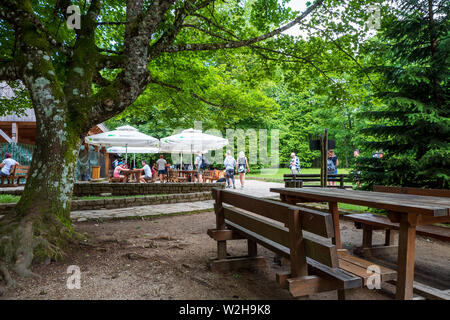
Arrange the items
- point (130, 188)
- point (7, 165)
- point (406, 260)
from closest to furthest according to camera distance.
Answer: point (406, 260)
point (130, 188)
point (7, 165)

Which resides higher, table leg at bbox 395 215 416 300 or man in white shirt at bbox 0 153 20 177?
man in white shirt at bbox 0 153 20 177

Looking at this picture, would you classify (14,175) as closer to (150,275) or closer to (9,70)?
(9,70)

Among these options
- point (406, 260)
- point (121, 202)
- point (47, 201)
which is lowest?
point (121, 202)

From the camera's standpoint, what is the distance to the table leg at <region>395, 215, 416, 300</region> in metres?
2.37

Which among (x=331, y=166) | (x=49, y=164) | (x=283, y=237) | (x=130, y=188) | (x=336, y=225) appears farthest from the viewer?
(x=331, y=166)

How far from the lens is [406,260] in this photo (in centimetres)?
237

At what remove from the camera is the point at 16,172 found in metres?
11.2

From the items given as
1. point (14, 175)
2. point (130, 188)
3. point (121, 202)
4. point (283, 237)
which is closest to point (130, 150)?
point (14, 175)

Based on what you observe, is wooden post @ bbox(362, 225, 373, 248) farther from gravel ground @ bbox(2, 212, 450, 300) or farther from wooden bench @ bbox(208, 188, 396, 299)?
wooden bench @ bbox(208, 188, 396, 299)

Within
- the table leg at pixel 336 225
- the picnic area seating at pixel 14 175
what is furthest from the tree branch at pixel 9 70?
the picnic area seating at pixel 14 175

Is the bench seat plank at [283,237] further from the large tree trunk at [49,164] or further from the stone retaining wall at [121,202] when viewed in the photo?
the stone retaining wall at [121,202]

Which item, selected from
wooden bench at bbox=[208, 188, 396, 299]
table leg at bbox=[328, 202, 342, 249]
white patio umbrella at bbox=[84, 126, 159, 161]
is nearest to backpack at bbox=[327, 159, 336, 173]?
white patio umbrella at bbox=[84, 126, 159, 161]

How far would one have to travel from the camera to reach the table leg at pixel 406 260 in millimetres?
2371

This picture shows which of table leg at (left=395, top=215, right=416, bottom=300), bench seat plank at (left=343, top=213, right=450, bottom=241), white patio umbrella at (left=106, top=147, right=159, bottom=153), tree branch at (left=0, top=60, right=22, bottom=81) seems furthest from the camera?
white patio umbrella at (left=106, top=147, right=159, bottom=153)
